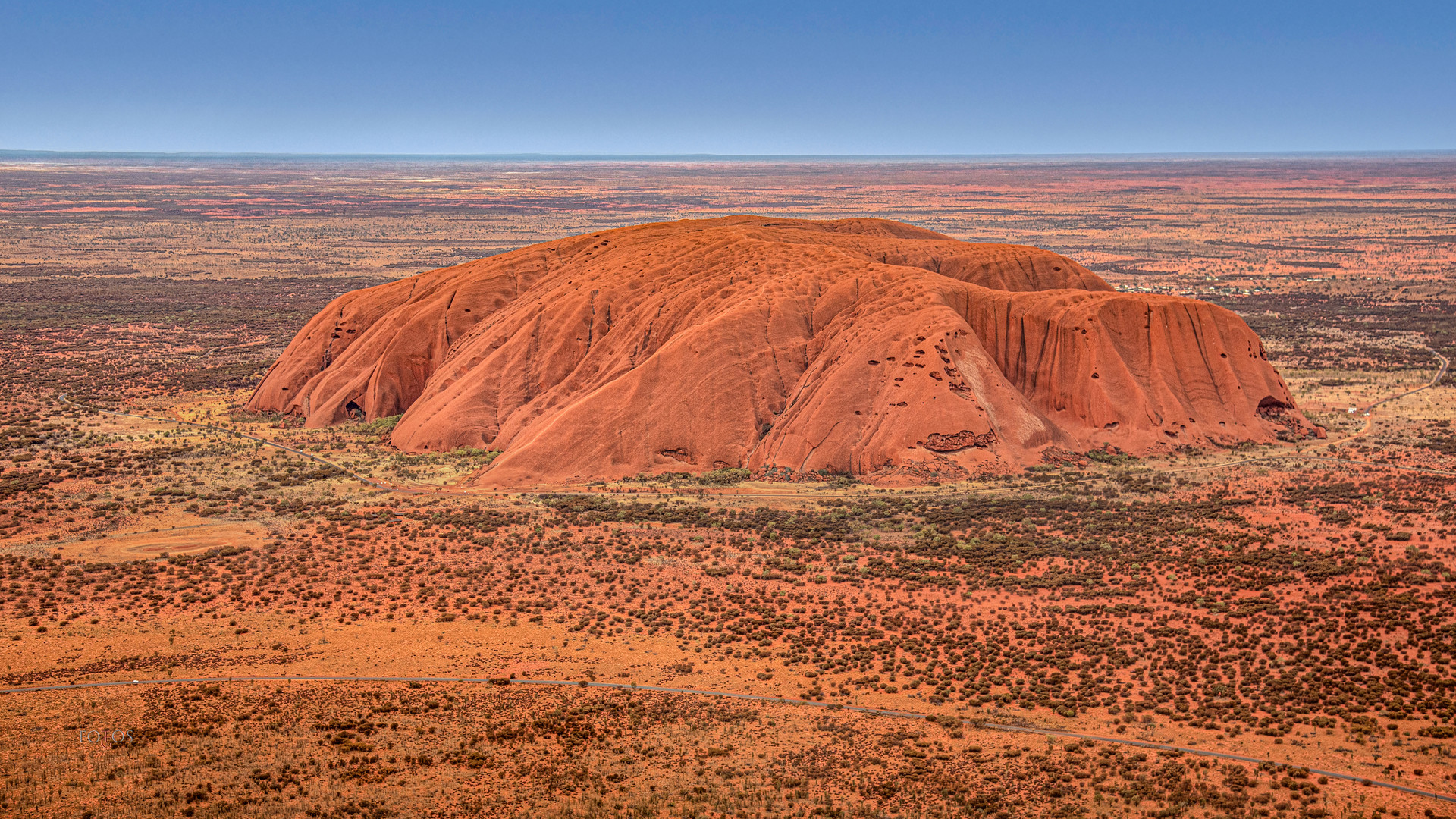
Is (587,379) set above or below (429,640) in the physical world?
above

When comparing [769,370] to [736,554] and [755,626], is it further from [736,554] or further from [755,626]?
[755,626]

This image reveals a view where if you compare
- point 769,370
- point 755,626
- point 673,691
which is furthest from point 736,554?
point 769,370

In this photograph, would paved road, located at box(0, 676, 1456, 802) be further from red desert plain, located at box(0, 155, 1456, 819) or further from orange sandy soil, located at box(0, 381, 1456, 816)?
orange sandy soil, located at box(0, 381, 1456, 816)

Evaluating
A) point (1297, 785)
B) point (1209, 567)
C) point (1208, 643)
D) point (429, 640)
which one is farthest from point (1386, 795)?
point (429, 640)

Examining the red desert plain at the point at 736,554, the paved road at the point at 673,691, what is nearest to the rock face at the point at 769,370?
the red desert plain at the point at 736,554

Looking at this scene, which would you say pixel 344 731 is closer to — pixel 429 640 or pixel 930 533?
pixel 429 640

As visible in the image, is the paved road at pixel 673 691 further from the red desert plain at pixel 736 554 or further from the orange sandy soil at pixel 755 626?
the orange sandy soil at pixel 755 626

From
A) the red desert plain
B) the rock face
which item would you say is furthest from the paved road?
the rock face
